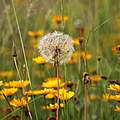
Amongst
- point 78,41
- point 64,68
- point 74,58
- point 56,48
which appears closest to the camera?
point 56,48

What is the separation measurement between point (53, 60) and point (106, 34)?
2304 mm

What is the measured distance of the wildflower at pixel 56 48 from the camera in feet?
5.02

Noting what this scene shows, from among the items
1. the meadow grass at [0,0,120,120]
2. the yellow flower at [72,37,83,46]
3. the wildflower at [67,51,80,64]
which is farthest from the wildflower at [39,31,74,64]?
the wildflower at [67,51,80,64]

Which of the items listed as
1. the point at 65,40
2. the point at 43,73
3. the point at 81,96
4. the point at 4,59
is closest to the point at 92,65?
the point at 43,73

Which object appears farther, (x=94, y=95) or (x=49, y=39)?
(x=94, y=95)

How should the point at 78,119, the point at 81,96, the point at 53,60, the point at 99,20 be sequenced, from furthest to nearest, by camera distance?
1. the point at 99,20
2. the point at 81,96
3. the point at 78,119
4. the point at 53,60

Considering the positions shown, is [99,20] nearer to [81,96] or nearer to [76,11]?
[76,11]

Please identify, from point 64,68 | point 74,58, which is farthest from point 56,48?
point 74,58

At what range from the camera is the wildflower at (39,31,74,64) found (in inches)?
60.2

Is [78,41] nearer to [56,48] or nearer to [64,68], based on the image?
[64,68]

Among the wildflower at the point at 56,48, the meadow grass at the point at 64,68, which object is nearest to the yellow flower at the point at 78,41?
the meadow grass at the point at 64,68

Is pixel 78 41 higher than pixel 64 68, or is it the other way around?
pixel 78 41

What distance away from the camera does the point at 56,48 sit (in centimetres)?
154

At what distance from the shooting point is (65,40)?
1.61m
